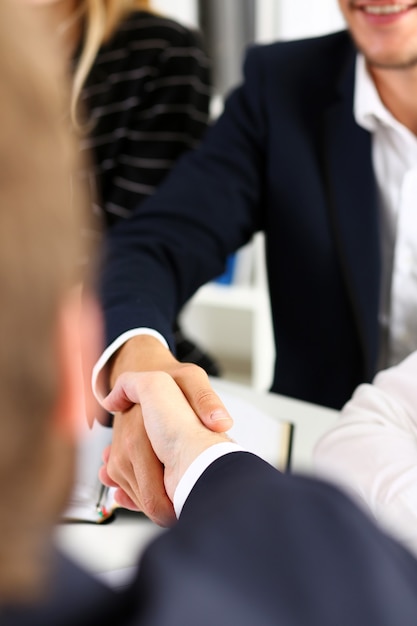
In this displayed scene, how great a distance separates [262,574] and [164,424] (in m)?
0.35

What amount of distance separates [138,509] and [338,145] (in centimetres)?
56

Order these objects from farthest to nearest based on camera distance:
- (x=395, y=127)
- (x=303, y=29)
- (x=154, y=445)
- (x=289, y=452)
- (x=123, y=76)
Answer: (x=303, y=29)
(x=123, y=76)
(x=395, y=127)
(x=289, y=452)
(x=154, y=445)

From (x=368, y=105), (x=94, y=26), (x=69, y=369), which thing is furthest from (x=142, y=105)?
(x=69, y=369)

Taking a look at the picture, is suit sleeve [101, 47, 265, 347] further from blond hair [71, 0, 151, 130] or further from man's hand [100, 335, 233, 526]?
blond hair [71, 0, 151, 130]

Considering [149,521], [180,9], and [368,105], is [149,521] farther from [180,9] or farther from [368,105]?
[180,9]

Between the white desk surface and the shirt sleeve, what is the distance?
0.04m

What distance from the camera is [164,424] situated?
63 centimetres

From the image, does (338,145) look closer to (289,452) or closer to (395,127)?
(395,127)

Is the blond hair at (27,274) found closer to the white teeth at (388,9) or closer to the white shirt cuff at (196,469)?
the white shirt cuff at (196,469)

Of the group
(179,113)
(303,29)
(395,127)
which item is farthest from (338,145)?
(303,29)

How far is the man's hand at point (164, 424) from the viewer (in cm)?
58

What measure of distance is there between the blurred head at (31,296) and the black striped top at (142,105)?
102cm

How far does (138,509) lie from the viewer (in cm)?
67

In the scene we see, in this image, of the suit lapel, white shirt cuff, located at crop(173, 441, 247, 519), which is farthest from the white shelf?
white shirt cuff, located at crop(173, 441, 247, 519)
